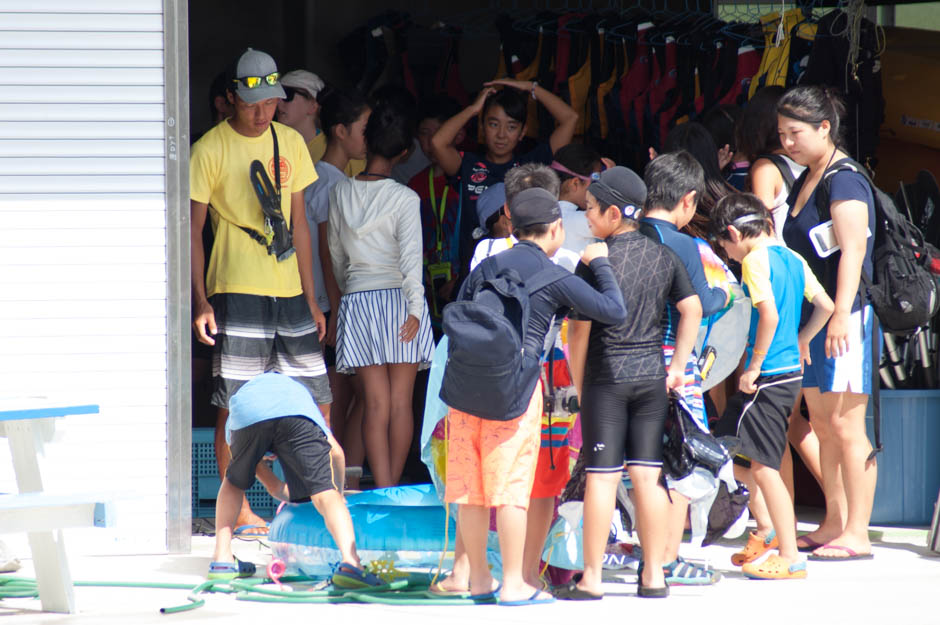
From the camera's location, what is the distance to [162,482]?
17.2 feet

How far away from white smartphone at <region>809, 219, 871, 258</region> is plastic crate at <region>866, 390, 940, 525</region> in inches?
40.5

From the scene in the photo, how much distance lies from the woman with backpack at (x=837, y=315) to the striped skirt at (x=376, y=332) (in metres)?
1.79

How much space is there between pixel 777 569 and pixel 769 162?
72.2 inches

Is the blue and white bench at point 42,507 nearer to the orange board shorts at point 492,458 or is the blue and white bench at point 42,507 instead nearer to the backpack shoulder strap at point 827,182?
the orange board shorts at point 492,458

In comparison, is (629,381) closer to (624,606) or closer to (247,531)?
(624,606)

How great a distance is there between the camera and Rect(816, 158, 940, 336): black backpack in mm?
5242

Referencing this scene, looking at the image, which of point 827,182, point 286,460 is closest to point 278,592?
point 286,460

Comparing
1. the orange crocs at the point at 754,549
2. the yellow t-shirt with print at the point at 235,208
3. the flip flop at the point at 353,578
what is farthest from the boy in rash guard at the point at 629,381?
the yellow t-shirt with print at the point at 235,208

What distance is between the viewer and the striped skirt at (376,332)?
5.92 metres

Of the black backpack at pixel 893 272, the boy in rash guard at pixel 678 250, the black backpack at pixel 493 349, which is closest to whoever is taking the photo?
the black backpack at pixel 493 349

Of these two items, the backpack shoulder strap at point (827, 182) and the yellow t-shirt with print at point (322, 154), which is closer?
the backpack shoulder strap at point (827, 182)

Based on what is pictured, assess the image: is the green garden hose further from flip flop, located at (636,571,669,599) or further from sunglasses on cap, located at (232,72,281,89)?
sunglasses on cap, located at (232,72,281,89)

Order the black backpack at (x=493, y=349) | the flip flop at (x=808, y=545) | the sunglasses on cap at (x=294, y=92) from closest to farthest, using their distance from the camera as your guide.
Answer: the black backpack at (x=493, y=349) < the flip flop at (x=808, y=545) < the sunglasses on cap at (x=294, y=92)

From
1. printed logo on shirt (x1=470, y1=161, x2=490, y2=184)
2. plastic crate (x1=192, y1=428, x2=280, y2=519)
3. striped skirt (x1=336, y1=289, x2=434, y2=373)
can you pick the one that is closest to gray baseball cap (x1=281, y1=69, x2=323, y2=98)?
printed logo on shirt (x1=470, y1=161, x2=490, y2=184)
